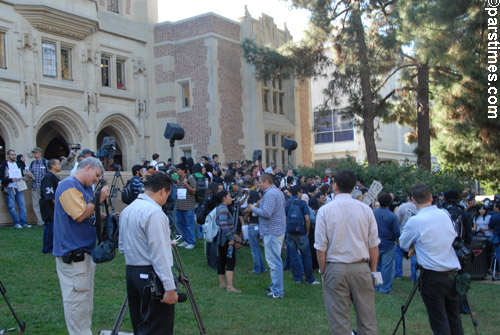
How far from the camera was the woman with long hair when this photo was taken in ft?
25.9

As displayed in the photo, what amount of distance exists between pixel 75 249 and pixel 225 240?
342 centimetres

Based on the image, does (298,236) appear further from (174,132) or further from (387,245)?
(174,132)

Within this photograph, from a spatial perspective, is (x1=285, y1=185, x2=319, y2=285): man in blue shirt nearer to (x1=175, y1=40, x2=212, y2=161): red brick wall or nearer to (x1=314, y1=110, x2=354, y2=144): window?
(x1=175, y1=40, x2=212, y2=161): red brick wall

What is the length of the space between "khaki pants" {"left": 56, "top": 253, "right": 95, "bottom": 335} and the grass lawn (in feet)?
3.98

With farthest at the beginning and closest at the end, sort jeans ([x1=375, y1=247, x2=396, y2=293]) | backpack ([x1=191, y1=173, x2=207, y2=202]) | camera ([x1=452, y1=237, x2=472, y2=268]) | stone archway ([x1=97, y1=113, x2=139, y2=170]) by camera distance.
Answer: stone archway ([x1=97, y1=113, x2=139, y2=170])
backpack ([x1=191, y1=173, x2=207, y2=202])
jeans ([x1=375, y1=247, x2=396, y2=293])
camera ([x1=452, y1=237, x2=472, y2=268])

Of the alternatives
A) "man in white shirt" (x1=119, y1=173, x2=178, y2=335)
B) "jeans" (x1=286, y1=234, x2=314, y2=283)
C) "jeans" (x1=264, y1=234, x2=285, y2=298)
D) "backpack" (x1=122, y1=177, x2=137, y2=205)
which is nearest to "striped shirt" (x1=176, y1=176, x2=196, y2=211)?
"backpack" (x1=122, y1=177, x2=137, y2=205)

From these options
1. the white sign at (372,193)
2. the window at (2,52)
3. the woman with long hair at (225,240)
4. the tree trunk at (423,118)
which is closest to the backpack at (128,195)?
the woman with long hair at (225,240)

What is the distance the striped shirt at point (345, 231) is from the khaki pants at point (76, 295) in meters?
2.24

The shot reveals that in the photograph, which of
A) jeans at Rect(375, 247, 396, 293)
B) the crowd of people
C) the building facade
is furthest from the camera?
the building facade

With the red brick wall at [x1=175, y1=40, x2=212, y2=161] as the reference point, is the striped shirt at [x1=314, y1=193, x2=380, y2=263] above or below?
below

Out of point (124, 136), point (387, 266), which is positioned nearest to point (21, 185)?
point (387, 266)

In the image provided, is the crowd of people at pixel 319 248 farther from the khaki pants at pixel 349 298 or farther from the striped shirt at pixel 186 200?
the striped shirt at pixel 186 200

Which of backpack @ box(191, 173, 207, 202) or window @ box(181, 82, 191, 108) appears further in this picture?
window @ box(181, 82, 191, 108)

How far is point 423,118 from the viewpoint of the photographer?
68.9 feet
